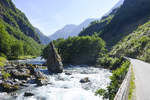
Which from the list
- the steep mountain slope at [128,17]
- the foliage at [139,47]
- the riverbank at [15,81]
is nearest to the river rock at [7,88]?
the riverbank at [15,81]

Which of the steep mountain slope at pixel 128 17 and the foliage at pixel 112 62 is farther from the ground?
the steep mountain slope at pixel 128 17

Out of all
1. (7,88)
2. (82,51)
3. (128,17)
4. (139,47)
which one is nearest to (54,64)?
(7,88)

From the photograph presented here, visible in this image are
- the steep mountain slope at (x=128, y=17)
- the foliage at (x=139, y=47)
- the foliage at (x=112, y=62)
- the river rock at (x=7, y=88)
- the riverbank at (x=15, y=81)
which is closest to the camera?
the river rock at (x=7, y=88)

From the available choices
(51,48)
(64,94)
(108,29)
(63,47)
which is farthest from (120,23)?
(64,94)

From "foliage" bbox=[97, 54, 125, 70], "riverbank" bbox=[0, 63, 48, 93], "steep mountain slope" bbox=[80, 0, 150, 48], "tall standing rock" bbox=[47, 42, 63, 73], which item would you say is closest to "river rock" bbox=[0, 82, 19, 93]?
"riverbank" bbox=[0, 63, 48, 93]

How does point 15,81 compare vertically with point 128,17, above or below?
below

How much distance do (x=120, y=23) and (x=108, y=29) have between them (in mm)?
18939

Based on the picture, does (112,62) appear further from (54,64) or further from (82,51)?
(82,51)

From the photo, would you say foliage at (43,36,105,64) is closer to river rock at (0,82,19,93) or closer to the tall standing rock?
the tall standing rock

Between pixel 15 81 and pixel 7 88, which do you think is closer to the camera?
pixel 7 88

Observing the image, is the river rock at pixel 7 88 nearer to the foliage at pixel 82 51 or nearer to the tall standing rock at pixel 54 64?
the tall standing rock at pixel 54 64

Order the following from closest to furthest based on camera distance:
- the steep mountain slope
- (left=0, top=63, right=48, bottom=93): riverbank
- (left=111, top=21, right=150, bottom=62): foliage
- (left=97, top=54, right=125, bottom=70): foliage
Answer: (left=0, top=63, right=48, bottom=93): riverbank → (left=111, top=21, right=150, bottom=62): foliage → (left=97, top=54, right=125, bottom=70): foliage → the steep mountain slope

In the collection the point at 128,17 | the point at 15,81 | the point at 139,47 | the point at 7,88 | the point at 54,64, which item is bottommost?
the point at 7,88

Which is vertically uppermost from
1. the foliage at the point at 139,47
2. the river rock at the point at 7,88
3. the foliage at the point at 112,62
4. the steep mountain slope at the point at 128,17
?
the steep mountain slope at the point at 128,17
